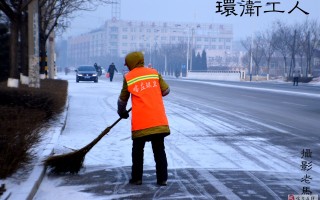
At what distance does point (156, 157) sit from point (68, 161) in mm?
1380

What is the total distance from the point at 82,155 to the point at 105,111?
9889mm

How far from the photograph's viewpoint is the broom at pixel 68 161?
7.28 m

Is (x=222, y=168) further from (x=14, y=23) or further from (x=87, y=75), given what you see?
(x=87, y=75)

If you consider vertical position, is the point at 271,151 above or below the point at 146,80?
below

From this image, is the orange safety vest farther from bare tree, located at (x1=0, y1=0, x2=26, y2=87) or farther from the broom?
bare tree, located at (x1=0, y1=0, x2=26, y2=87)

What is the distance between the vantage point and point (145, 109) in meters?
6.46

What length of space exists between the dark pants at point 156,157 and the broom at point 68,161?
0.71m

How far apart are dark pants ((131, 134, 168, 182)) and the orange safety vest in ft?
0.67

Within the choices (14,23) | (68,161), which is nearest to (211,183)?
(68,161)

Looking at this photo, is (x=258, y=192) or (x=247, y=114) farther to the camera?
(x=247, y=114)

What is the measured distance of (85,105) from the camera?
1964cm

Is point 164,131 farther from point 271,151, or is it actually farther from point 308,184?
point 271,151

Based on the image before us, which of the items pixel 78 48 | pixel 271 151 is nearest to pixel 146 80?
pixel 271 151

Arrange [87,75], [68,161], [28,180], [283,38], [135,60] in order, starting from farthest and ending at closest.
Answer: [283,38]
[87,75]
[68,161]
[135,60]
[28,180]
